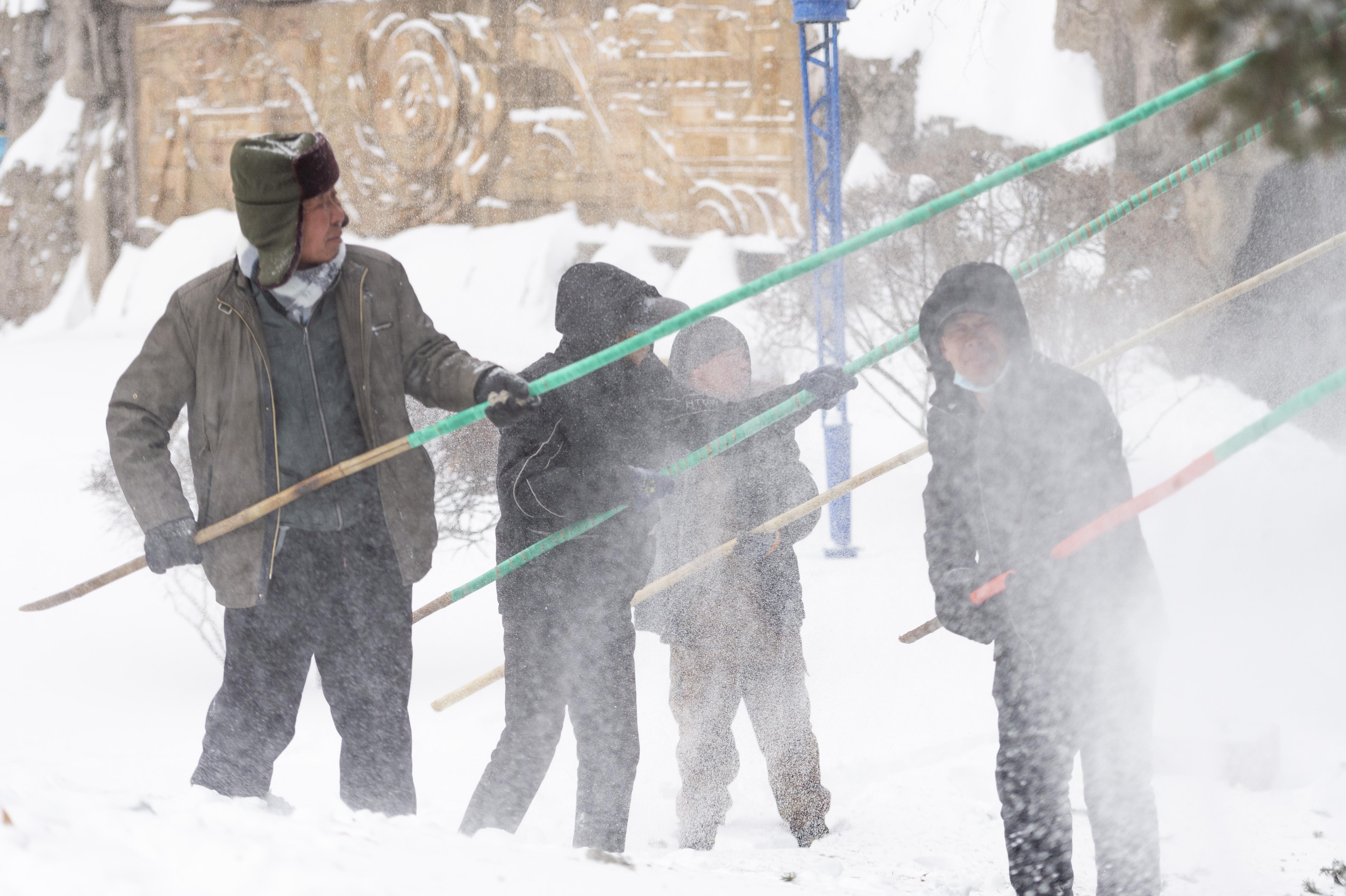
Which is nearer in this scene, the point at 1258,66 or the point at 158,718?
the point at 1258,66

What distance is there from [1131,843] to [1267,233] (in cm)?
1191

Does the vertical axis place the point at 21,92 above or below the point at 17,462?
above

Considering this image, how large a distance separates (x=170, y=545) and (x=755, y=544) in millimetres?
1539

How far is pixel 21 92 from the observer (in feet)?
57.1

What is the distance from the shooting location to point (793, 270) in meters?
2.61

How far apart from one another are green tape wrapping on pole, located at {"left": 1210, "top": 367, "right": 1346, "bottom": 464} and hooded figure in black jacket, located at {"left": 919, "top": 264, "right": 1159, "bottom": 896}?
0.80 ft

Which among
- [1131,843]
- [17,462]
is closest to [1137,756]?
[1131,843]

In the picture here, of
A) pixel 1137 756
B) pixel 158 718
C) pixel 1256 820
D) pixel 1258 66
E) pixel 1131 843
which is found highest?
pixel 1258 66

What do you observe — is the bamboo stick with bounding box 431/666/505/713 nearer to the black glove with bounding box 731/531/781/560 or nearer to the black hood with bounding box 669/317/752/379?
the black glove with bounding box 731/531/781/560

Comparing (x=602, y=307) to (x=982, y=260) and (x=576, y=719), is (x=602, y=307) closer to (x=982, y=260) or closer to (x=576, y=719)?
(x=576, y=719)

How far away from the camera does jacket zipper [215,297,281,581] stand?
7.75ft

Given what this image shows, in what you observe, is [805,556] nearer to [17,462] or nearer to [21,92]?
[17,462]

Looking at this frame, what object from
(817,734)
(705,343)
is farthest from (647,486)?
(817,734)

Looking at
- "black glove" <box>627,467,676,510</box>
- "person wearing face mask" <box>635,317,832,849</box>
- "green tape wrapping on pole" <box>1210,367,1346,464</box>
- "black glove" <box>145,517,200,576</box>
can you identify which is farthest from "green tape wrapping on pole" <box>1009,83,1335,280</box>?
"black glove" <box>145,517,200,576</box>
